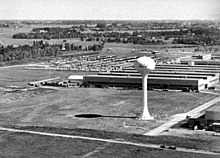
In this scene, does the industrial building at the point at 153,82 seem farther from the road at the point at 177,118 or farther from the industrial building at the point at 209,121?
the industrial building at the point at 209,121

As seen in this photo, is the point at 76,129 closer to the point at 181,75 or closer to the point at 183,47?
the point at 181,75

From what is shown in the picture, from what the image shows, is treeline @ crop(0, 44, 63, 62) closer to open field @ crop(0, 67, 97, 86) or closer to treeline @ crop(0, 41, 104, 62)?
treeline @ crop(0, 41, 104, 62)

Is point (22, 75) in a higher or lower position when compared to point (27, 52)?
lower

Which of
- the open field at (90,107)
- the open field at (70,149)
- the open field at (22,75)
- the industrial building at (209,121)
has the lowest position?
the open field at (22,75)

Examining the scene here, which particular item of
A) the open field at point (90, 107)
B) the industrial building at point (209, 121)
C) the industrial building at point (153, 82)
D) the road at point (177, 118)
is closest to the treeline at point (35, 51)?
the industrial building at point (153, 82)

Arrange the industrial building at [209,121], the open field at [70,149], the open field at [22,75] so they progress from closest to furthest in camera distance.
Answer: the open field at [70,149] → the industrial building at [209,121] → the open field at [22,75]

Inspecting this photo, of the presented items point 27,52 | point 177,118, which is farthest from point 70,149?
point 27,52

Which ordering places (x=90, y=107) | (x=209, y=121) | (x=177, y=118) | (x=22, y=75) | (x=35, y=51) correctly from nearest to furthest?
(x=209, y=121) → (x=177, y=118) → (x=90, y=107) → (x=22, y=75) → (x=35, y=51)

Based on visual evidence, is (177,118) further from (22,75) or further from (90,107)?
(22,75)

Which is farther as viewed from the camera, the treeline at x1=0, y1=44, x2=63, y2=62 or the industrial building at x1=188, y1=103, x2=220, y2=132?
the treeline at x1=0, y1=44, x2=63, y2=62

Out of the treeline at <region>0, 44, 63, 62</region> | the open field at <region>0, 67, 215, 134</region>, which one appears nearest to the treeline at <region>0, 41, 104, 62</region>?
the treeline at <region>0, 44, 63, 62</region>

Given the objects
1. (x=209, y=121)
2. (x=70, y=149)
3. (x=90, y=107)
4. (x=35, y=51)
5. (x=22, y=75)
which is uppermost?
(x=209, y=121)

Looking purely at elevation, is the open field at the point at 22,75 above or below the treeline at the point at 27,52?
below

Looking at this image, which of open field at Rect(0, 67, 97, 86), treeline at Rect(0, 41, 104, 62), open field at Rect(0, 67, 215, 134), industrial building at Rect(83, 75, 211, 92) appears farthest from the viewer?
treeline at Rect(0, 41, 104, 62)
